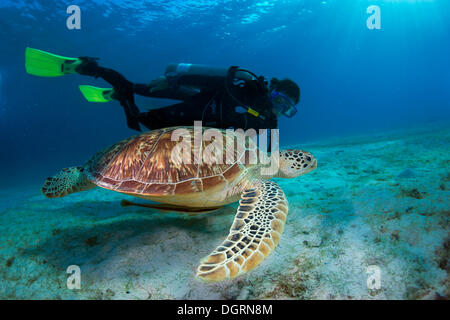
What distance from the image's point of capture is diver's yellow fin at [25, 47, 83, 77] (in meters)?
4.96

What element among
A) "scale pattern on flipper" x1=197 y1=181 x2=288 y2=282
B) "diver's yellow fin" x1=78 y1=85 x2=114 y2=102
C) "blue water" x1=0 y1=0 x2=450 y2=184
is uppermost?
"blue water" x1=0 y1=0 x2=450 y2=184

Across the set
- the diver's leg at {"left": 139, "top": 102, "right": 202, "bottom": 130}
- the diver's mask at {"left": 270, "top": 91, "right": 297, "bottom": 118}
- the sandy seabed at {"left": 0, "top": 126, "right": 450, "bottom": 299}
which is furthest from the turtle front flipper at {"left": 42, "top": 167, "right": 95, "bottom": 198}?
the diver's mask at {"left": 270, "top": 91, "right": 297, "bottom": 118}

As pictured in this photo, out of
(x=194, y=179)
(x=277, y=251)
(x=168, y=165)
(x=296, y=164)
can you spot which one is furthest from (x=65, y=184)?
(x=296, y=164)

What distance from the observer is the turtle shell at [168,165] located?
2422mm

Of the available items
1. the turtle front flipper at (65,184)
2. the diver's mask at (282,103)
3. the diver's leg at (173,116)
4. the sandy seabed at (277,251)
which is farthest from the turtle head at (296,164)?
the turtle front flipper at (65,184)

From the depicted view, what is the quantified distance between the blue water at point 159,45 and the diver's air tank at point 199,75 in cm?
177

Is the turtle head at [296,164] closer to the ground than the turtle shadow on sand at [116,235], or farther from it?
farther from it

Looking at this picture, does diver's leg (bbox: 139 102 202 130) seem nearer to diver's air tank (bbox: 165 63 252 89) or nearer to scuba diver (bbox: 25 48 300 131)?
scuba diver (bbox: 25 48 300 131)

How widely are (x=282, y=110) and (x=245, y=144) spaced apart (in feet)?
6.88

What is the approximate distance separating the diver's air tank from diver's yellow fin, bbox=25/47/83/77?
2.55m

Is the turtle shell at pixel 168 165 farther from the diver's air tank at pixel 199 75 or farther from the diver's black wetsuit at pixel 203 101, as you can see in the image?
the diver's air tank at pixel 199 75

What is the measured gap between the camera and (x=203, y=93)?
4805 millimetres
